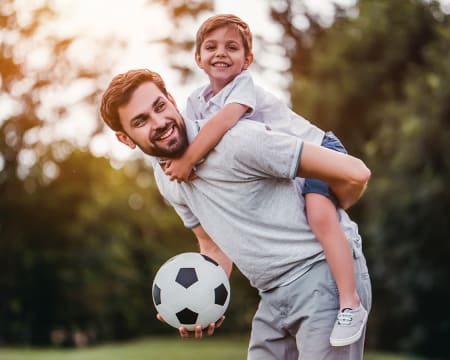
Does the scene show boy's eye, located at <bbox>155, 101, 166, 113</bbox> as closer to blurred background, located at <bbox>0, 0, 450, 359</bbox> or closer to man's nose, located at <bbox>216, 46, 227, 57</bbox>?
man's nose, located at <bbox>216, 46, 227, 57</bbox>

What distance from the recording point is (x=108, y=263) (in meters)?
23.6

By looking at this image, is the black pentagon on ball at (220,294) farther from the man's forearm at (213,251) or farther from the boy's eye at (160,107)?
the boy's eye at (160,107)

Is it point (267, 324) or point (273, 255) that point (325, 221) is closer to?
point (273, 255)

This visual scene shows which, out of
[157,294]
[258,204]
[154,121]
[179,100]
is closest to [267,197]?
[258,204]

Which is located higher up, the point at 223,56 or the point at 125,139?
the point at 223,56

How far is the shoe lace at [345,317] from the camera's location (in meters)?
2.88

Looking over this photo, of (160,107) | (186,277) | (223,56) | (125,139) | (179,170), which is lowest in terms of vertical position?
(186,277)

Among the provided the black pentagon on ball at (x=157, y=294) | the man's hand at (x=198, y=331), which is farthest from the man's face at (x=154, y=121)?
the man's hand at (x=198, y=331)

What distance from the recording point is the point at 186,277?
3275 mm

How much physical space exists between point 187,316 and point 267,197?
67 centimetres

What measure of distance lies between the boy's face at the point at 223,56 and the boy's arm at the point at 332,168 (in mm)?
1069

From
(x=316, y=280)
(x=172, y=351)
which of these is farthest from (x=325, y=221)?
(x=172, y=351)

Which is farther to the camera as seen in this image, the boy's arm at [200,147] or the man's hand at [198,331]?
the man's hand at [198,331]

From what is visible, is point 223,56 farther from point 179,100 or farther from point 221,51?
point 179,100
